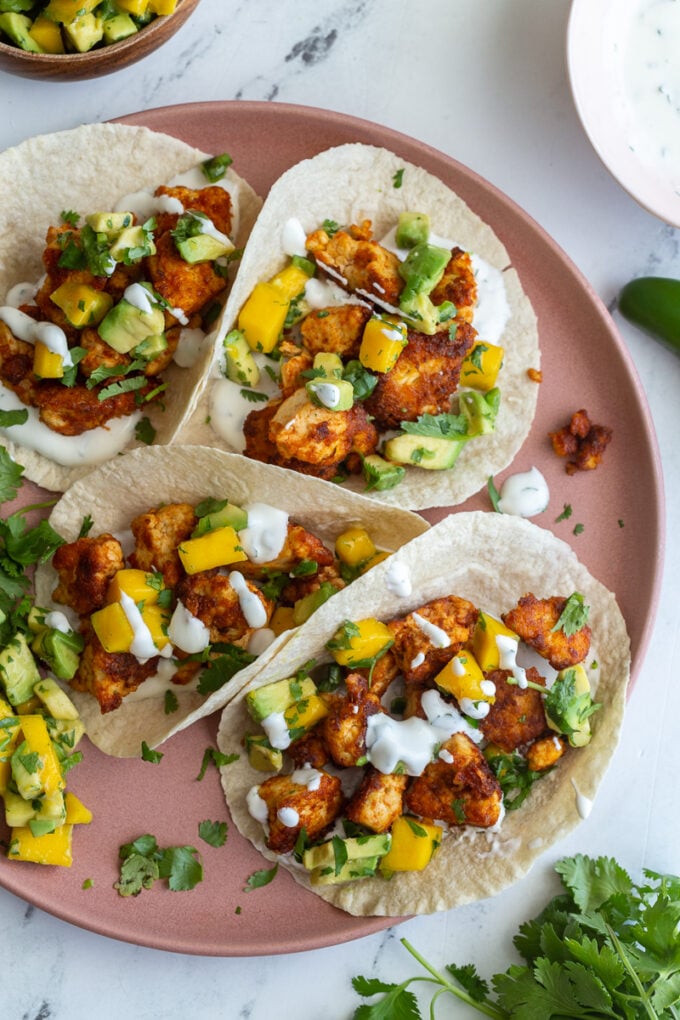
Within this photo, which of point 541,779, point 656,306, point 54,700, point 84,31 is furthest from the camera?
point 656,306

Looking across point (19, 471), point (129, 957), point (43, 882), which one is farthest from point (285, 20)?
point (129, 957)

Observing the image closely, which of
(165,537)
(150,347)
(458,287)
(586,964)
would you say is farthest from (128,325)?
(586,964)

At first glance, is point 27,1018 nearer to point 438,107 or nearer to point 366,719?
point 366,719

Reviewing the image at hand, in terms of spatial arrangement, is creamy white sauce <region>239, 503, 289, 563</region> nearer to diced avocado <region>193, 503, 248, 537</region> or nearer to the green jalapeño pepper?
diced avocado <region>193, 503, 248, 537</region>

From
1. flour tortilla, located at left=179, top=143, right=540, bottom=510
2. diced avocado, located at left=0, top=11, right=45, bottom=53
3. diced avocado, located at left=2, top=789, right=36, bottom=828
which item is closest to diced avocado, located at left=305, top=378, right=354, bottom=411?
flour tortilla, located at left=179, top=143, right=540, bottom=510

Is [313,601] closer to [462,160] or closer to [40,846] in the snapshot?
[40,846]

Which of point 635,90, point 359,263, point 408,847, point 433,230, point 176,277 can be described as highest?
point 635,90

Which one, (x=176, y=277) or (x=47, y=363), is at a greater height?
(x=176, y=277)
